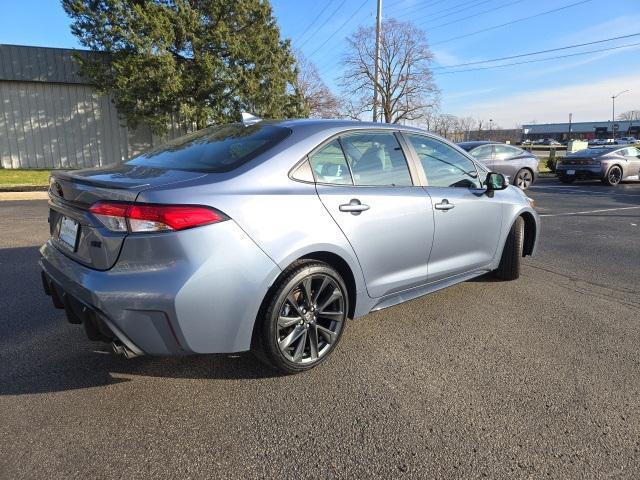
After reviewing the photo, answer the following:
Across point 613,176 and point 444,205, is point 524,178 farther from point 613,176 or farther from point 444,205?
point 444,205

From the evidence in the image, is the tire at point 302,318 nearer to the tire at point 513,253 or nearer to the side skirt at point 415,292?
the side skirt at point 415,292

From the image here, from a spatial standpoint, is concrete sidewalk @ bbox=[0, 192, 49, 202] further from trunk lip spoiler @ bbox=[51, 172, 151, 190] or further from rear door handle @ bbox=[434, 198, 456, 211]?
rear door handle @ bbox=[434, 198, 456, 211]

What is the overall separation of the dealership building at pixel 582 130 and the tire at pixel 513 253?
11736cm

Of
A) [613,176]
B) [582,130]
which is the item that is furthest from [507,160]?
[582,130]

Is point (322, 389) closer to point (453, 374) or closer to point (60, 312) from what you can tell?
point (453, 374)

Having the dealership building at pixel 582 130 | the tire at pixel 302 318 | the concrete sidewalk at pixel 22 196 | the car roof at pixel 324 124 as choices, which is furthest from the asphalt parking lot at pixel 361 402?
the dealership building at pixel 582 130

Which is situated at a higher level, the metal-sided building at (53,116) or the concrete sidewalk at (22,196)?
the metal-sided building at (53,116)

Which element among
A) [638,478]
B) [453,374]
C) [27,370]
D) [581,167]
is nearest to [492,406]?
[453,374]

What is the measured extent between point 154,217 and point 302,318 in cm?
109

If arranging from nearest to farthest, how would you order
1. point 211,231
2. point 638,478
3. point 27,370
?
1. point 638,478
2. point 211,231
3. point 27,370

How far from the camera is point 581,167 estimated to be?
16.7 metres

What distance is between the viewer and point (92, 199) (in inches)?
98.5

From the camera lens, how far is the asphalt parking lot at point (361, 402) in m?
2.17

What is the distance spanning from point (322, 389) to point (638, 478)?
5.28ft
